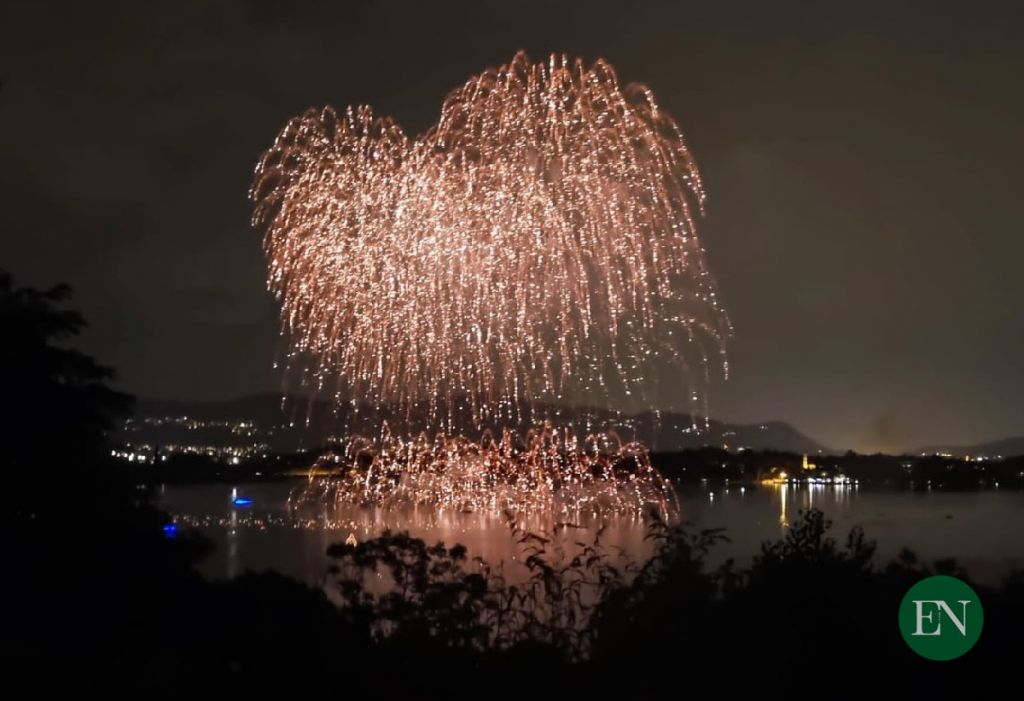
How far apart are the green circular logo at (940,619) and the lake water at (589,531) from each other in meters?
4.03

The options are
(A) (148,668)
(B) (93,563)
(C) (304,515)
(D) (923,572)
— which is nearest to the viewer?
(A) (148,668)

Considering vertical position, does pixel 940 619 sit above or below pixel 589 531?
above

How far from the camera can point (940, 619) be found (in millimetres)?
7348

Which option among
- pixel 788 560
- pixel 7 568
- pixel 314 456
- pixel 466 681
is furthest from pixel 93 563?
pixel 314 456

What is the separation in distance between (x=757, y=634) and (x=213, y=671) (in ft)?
10.5

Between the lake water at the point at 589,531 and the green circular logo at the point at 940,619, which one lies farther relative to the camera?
the lake water at the point at 589,531

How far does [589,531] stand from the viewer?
23609mm

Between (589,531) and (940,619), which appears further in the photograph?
(589,531)

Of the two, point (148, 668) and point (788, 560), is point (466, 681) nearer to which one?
point (148, 668)

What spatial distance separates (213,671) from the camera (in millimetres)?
6613

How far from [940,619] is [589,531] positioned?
53.8 feet

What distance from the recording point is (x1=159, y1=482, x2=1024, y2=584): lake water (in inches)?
726

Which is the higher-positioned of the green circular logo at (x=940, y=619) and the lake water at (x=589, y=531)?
the green circular logo at (x=940, y=619)

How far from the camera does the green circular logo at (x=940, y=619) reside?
279 inches
